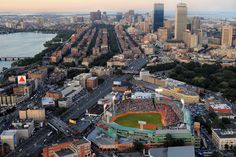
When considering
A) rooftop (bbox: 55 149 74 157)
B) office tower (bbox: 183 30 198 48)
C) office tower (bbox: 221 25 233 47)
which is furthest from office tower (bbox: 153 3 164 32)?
rooftop (bbox: 55 149 74 157)

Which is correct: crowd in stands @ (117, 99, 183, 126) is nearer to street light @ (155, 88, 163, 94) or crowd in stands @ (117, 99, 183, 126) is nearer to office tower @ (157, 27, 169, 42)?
street light @ (155, 88, 163, 94)

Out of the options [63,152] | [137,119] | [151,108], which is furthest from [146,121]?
[63,152]

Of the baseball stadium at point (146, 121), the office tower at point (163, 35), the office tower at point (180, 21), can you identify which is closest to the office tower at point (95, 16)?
the office tower at point (163, 35)

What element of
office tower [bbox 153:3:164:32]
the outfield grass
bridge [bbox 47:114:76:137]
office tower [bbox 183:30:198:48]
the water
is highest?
office tower [bbox 153:3:164:32]

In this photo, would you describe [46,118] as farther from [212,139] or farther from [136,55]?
[136,55]

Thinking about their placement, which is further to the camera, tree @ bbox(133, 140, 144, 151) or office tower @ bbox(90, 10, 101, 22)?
office tower @ bbox(90, 10, 101, 22)

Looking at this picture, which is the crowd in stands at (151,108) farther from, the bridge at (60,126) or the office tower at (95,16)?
the office tower at (95,16)

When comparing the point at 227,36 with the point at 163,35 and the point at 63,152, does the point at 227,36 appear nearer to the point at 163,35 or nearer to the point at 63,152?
the point at 163,35

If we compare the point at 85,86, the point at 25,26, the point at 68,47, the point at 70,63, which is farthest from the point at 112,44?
the point at 25,26
